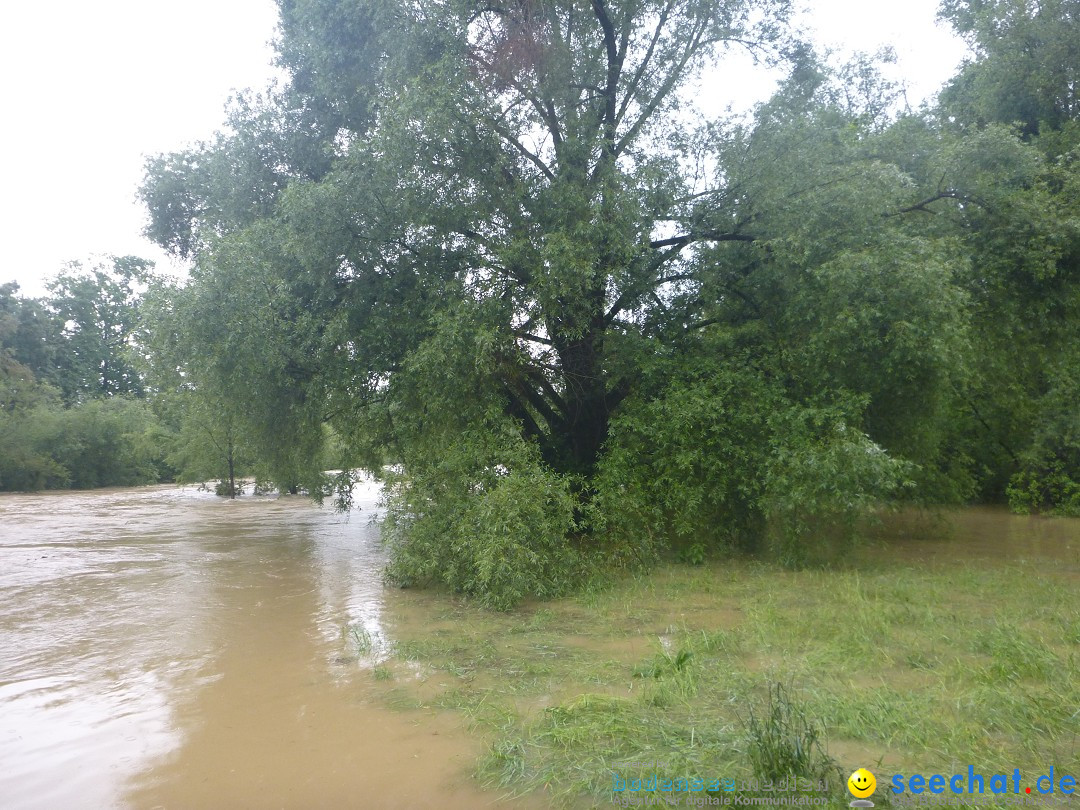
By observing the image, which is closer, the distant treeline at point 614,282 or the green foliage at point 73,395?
the distant treeline at point 614,282

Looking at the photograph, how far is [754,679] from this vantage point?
6016 millimetres

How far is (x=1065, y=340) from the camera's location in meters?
13.8

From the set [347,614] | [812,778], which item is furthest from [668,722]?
[347,614]

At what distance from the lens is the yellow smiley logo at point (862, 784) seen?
384 cm

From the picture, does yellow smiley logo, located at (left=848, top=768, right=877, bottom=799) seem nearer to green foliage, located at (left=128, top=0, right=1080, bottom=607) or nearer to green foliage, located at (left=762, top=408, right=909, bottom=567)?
green foliage, located at (left=128, top=0, right=1080, bottom=607)

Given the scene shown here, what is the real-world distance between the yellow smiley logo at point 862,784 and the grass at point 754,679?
0.06 metres

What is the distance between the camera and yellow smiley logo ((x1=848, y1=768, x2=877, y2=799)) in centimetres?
384

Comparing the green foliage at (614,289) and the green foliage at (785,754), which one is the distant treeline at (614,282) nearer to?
the green foliage at (614,289)

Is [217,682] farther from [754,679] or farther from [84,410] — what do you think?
[84,410]

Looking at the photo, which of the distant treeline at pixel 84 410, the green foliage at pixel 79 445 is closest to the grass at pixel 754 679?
the distant treeline at pixel 84 410

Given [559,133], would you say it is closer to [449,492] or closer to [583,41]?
[583,41]

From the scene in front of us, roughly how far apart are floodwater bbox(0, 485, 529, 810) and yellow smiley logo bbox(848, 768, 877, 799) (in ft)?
6.14

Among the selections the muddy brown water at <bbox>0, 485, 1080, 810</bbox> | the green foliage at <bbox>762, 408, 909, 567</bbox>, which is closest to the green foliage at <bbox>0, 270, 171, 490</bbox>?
the muddy brown water at <bbox>0, 485, 1080, 810</bbox>

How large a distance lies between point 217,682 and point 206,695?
0.38m
